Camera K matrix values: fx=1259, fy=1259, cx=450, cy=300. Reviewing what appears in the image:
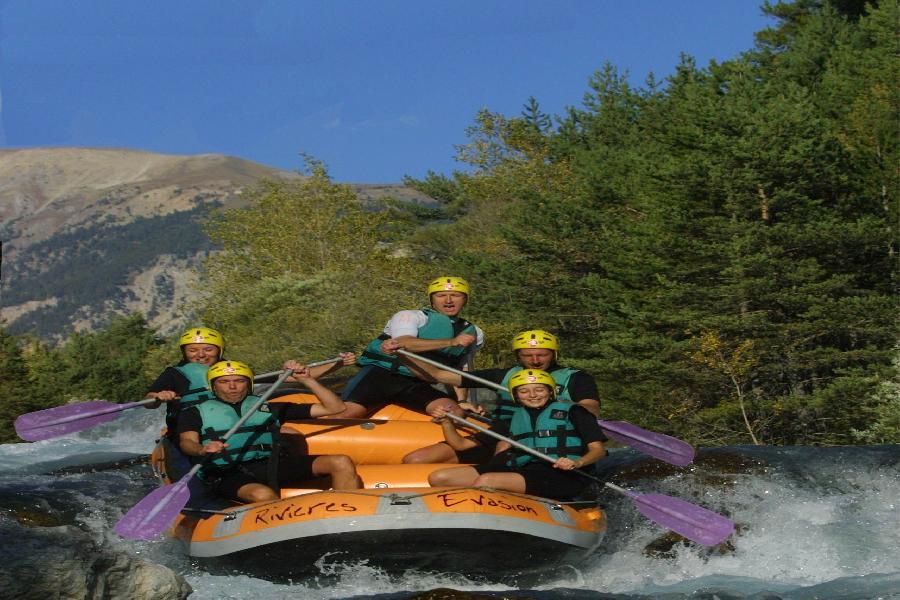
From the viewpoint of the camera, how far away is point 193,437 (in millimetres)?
7625

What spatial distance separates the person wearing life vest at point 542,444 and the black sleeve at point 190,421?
4.97 ft

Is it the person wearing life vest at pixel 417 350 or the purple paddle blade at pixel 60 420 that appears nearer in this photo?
the person wearing life vest at pixel 417 350

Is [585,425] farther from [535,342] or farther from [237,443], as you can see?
[237,443]

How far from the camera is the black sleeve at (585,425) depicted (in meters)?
7.76

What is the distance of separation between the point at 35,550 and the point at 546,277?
73.4 ft

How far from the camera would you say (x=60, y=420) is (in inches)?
377

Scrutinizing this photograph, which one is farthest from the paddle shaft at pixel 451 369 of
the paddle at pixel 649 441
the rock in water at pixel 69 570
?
the rock in water at pixel 69 570

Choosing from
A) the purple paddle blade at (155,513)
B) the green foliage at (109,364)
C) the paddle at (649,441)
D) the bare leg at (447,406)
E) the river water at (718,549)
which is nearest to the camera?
the purple paddle blade at (155,513)

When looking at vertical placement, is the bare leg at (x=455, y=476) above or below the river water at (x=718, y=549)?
above

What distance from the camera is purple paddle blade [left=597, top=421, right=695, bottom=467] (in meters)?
9.16

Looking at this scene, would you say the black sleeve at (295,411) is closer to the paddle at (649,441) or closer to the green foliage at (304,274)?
the paddle at (649,441)

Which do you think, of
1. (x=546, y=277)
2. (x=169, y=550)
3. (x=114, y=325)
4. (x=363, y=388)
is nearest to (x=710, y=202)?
(x=546, y=277)

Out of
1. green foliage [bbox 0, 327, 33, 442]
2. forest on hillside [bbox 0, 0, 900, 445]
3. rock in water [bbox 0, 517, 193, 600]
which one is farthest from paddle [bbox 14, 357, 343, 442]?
green foliage [bbox 0, 327, 33, 442]

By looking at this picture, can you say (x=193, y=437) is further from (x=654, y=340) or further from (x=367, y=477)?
(x=654, y=340)
